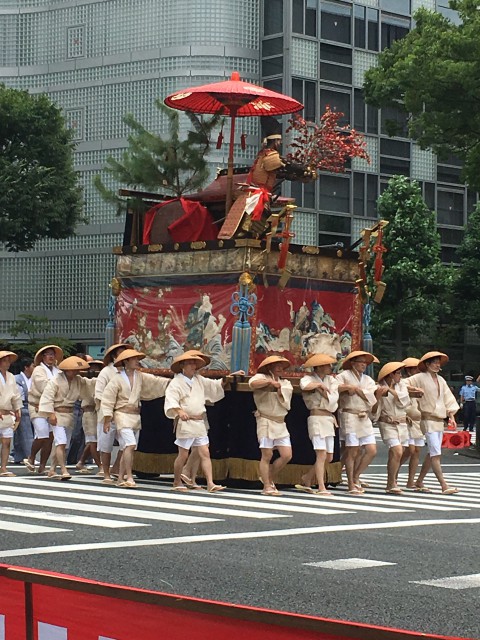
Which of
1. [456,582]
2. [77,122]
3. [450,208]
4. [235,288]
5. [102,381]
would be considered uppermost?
[77,122]

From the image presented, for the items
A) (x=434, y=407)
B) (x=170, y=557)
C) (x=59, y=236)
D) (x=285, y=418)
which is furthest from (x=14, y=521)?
(x=59, y=236)

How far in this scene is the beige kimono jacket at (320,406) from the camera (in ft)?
56.1

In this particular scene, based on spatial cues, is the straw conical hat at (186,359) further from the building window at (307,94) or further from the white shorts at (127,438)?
the building window at (307,94)

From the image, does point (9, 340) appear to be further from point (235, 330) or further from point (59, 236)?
point (235, 330)

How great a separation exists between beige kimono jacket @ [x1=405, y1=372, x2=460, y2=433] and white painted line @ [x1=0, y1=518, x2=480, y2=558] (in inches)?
159

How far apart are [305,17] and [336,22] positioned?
1490 millimetres

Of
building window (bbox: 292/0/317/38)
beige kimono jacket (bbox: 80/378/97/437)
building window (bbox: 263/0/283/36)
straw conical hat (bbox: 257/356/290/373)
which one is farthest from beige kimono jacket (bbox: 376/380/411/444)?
building window (bbox: 292/0/317/38)

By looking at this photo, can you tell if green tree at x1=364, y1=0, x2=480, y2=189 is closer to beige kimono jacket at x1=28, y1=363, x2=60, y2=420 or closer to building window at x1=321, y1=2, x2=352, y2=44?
beige kimono jacket at x1=28, y1=363, x2=60, y2=420

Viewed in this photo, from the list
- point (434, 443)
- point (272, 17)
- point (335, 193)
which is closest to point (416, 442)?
point (434, 443)

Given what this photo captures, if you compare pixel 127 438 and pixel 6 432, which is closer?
pixel 127 438

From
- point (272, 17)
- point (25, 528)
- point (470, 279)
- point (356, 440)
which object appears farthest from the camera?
point (272, 17)

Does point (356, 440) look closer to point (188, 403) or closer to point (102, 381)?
point (188, 403)

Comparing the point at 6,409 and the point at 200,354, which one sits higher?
the point at 200,354

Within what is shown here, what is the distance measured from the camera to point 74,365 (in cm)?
1848
